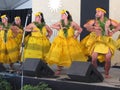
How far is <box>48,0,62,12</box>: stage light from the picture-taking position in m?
9.79

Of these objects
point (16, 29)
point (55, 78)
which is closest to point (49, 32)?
point (16, 29)

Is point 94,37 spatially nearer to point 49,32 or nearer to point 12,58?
point 49,32

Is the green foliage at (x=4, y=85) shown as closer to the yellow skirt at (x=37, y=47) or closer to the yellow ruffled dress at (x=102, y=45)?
the yellow skirt at (x=37, y=47)

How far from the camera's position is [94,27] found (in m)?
6.87

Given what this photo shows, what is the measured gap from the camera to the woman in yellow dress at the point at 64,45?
7367 millimetres

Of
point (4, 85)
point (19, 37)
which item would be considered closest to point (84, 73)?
point (4, 85)

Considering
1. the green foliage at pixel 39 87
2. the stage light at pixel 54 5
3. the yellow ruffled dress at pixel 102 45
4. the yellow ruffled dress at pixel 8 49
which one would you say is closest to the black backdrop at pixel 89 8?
the stage light at pixel 54 5

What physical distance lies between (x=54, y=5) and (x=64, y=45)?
107 inches

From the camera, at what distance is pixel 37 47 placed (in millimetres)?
7859

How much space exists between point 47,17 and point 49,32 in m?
2.11

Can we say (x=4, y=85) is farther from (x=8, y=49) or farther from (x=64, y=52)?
(x=8, y=49)

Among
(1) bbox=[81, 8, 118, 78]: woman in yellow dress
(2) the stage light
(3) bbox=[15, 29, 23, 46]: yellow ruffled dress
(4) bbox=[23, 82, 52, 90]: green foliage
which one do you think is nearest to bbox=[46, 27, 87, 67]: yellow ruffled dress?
(1) bbox=[81, 8, 118, 78]: woman in yellow dress

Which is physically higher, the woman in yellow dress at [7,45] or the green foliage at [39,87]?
the woman in yellow dress at [7,45]

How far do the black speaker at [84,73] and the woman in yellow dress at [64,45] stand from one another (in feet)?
3.30
